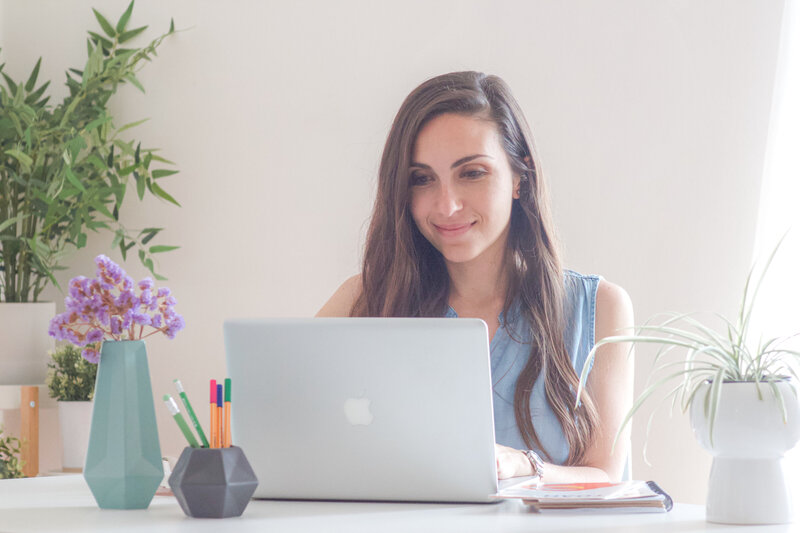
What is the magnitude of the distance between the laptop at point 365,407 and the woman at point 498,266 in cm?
64

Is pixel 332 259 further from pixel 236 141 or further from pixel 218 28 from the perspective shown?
pixel 218 28

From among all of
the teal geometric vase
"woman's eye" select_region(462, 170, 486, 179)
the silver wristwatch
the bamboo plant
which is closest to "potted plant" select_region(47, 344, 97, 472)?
the bamboo plant

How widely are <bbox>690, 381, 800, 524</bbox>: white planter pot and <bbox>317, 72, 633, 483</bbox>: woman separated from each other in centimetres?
68

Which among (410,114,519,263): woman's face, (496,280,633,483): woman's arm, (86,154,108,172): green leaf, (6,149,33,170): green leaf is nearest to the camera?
(496,280,633,483): woman's arm

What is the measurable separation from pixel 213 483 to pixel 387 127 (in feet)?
5.95

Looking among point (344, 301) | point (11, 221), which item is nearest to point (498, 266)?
point (344, 301)

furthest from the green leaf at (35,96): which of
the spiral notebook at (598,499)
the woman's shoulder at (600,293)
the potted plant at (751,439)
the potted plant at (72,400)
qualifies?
the potted plant at (751,439)

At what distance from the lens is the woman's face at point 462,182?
6.07 feet

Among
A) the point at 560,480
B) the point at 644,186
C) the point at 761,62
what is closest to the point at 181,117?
the point at 644,186

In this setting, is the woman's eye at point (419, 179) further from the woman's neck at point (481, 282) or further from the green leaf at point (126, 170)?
the green leaf at point (126, 170)

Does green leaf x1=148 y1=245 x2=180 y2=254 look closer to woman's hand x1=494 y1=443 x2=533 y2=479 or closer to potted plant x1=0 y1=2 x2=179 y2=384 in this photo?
potted plant x1=0 y1=2 x2=179 y2=384

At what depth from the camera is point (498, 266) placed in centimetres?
198

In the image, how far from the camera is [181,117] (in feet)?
9.68

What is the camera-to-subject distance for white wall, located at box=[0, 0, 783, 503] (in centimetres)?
236
